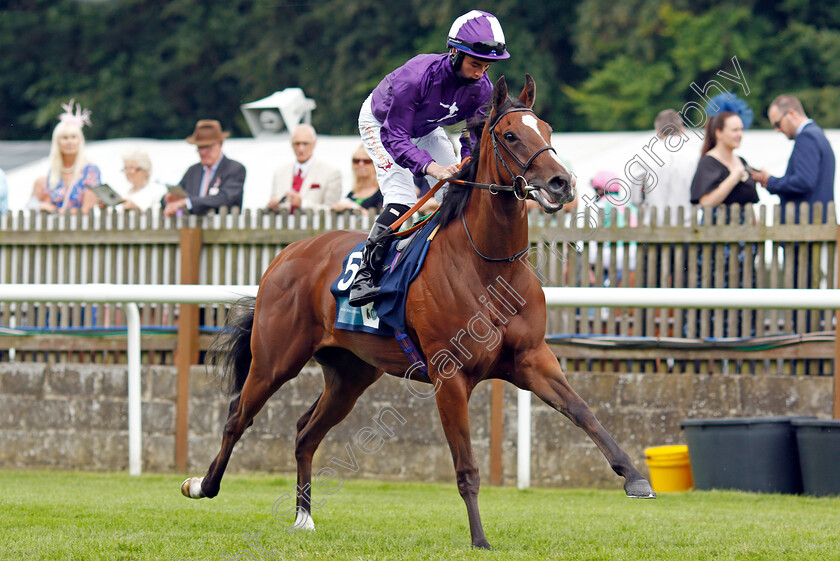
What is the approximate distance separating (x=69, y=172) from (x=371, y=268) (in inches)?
221

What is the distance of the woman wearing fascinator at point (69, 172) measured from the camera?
34.1 ft

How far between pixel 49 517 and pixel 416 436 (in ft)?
10.5

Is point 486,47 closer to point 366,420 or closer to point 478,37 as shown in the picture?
point 478,37

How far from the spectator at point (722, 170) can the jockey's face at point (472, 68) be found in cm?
342

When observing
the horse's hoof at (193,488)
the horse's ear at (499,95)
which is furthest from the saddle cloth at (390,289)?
the horse's hoof at (193,488)

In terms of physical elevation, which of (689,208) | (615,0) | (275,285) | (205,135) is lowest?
(275,285)

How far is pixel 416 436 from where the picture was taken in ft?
28.5

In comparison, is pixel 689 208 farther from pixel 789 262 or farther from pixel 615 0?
pixel 615 0

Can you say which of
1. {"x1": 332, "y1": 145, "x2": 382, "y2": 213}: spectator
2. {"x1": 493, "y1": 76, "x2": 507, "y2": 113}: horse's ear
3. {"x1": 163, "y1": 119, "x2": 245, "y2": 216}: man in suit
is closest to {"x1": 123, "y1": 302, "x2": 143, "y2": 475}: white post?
{"x1": 163, "y1": 119, "x2": 245, "y2": 216}: man in suit

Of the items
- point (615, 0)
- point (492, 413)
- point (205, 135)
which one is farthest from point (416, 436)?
point (615, 0)

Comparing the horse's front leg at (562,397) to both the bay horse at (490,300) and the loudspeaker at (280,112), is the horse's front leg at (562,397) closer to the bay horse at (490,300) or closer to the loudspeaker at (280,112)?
the bay horse at (490,300)

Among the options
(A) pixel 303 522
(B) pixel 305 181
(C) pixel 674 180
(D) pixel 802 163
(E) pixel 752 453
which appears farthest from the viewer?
(B) pixel 305 181

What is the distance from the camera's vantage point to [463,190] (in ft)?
18.6

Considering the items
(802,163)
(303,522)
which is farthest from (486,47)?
(802,163)
